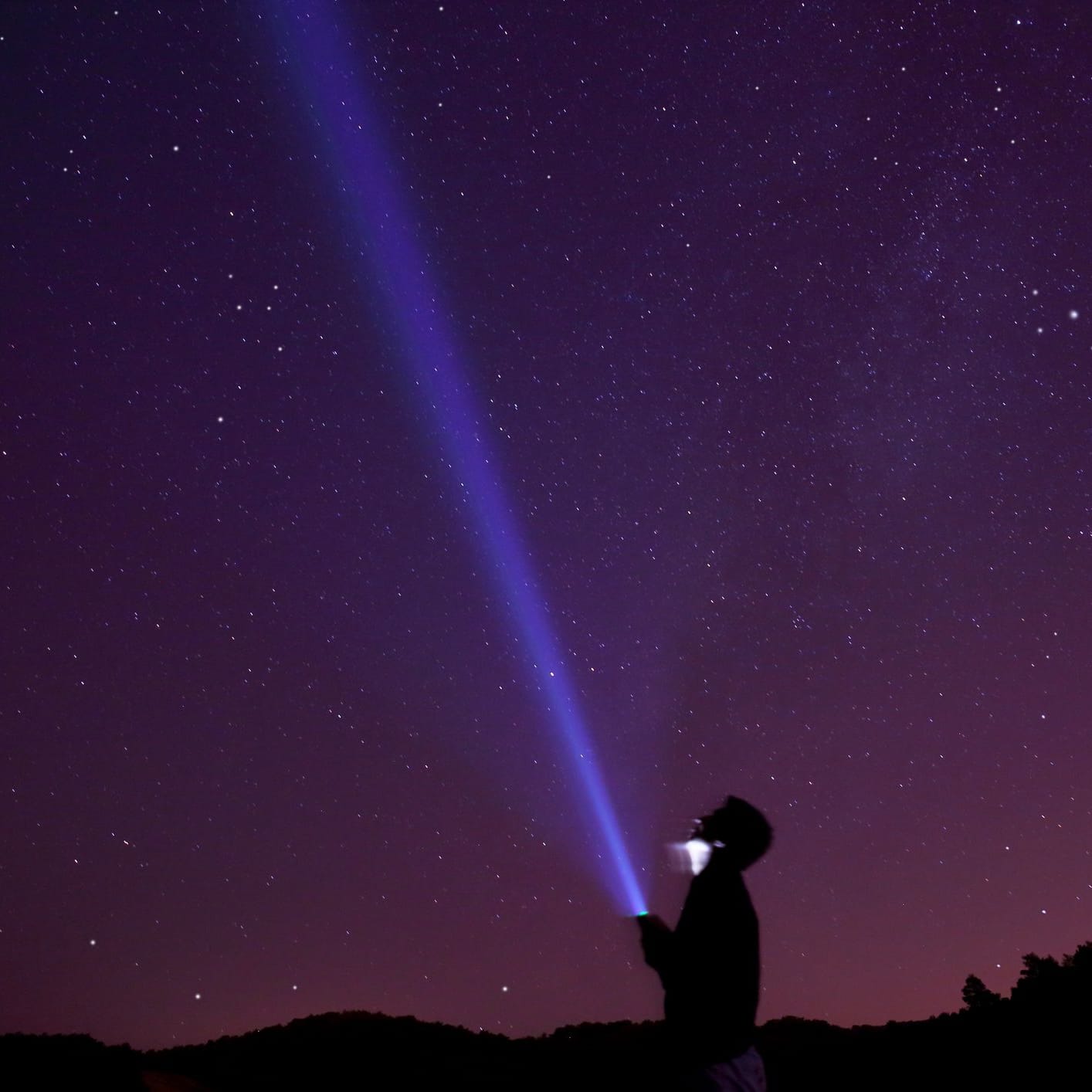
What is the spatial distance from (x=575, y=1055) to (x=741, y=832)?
8957mm

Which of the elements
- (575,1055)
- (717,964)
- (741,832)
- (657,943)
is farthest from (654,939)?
(575,1055)

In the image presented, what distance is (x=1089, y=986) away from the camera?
1049 centimetres

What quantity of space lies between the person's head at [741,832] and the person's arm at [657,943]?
13.6 inches

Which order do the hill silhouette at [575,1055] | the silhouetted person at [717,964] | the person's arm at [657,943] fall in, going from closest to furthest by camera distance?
1. the silhouetted person at [717,964]
2. the person's arm at [657,943]
3. the hill silhouette at [575,1055]

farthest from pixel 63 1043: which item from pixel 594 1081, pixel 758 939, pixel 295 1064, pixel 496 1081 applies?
pixel 758 939

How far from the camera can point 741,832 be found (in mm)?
3176

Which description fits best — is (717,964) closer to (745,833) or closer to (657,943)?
(657,943)

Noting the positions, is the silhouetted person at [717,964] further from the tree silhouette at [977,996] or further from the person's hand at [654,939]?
the tree silhouette at [977,996]

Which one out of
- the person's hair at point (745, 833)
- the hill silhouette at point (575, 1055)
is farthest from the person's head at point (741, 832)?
the hill silhouette at point (575, 1055)

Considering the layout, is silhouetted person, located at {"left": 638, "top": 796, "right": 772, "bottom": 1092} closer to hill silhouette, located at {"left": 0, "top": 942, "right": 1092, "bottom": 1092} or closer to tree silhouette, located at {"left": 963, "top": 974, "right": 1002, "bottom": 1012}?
hill silhouette, located at {"left": 0, "top": 942, "right": 1092, "bottom": 1092}

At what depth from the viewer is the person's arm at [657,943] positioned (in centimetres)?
301

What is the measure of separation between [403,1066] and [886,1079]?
523cm

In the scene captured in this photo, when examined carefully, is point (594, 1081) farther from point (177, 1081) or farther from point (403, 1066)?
point (177, 1081)

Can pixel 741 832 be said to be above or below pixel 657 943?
above
